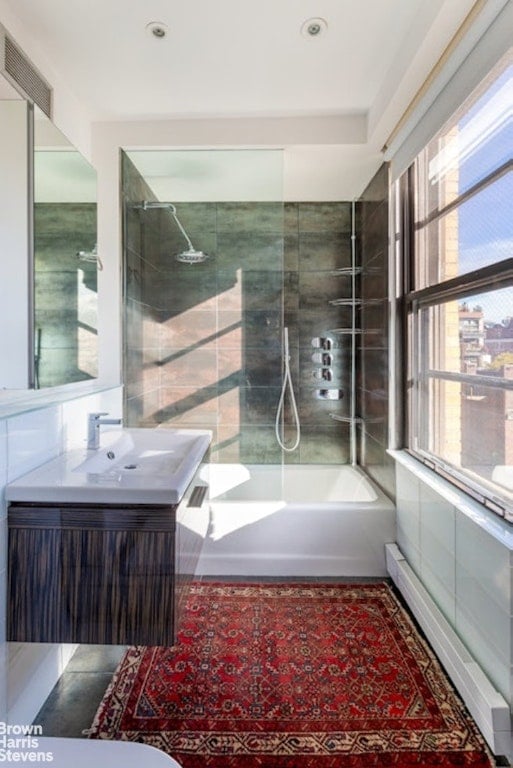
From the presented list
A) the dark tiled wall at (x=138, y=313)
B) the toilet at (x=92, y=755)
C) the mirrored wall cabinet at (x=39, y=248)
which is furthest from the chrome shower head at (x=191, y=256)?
the toilet at (x=92, y=755)

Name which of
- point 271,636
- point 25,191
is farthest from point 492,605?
point 25,191

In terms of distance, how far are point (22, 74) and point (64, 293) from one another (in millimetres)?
900

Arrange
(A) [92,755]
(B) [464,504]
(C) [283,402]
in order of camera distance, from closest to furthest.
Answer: (A) [92,755], (B) [464,504], (C) [283,402]

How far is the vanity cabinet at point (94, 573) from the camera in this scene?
1.26 m

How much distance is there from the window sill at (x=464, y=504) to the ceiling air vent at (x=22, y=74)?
2.41 meters

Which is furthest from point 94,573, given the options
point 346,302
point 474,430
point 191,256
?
point 346,302

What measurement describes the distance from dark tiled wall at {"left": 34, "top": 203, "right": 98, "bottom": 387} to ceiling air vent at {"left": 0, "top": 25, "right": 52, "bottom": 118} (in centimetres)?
45

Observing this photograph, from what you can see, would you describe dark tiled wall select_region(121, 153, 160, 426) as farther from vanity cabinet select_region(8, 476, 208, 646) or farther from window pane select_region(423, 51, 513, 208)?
window pane select_region(423, 51, 513, 208)

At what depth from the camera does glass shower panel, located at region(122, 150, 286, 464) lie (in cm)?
282

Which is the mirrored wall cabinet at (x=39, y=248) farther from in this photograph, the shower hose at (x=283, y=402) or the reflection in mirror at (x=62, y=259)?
the shower hose at (x=283, y=402)

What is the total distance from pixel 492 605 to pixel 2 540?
1.60m

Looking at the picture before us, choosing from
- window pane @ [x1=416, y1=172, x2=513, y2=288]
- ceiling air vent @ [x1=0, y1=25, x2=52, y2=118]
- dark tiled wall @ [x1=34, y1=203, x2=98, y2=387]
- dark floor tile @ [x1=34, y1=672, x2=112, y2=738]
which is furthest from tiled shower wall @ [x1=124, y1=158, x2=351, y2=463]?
dark floor tile @ [x1=34, y1=672, x2=112, y2=738]

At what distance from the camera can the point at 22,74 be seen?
180 centimetres

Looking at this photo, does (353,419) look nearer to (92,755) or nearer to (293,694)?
(293,694)
